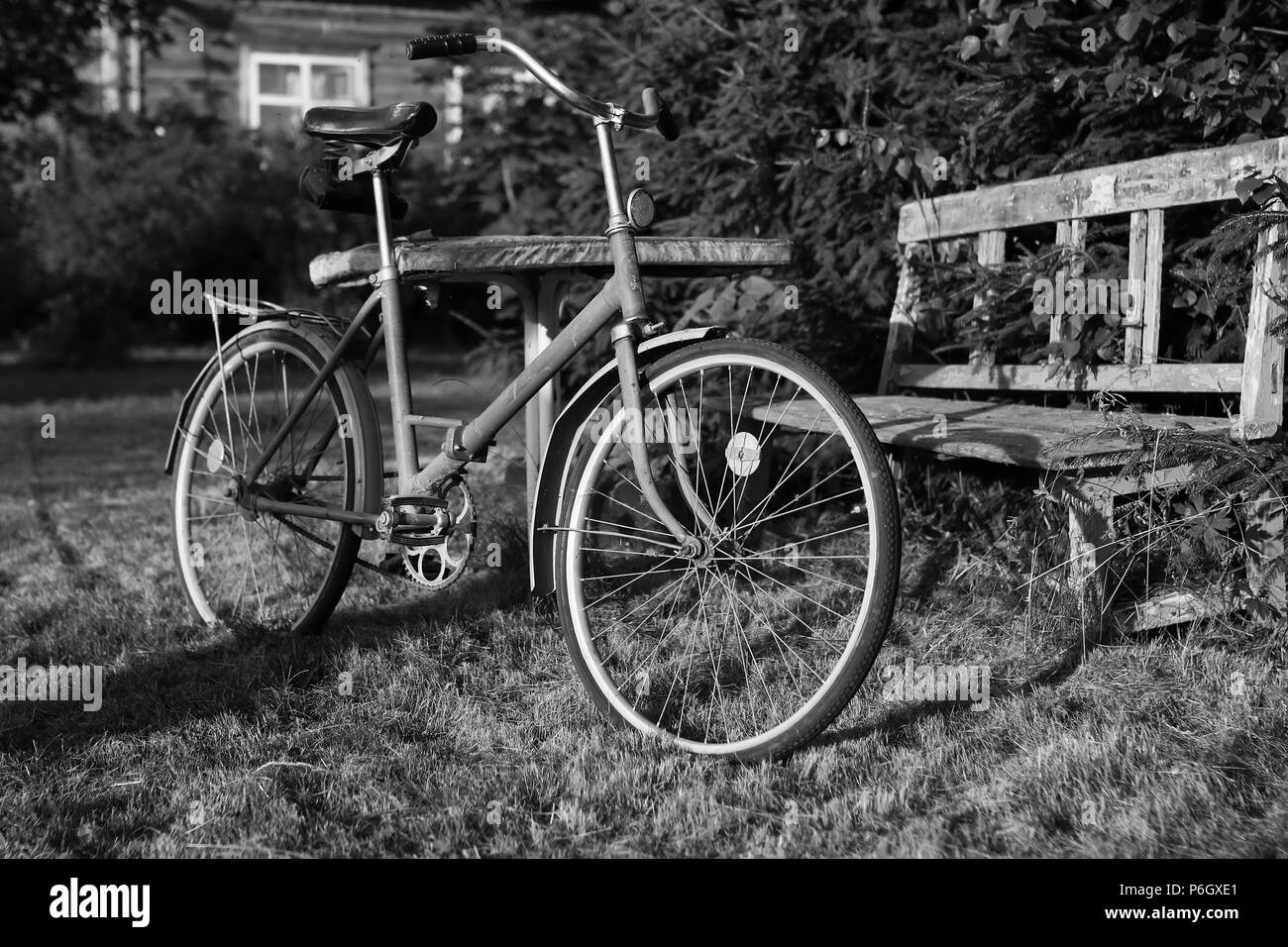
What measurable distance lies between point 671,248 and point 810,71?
6.21 feet

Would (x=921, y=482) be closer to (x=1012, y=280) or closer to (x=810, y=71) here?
(x=1012, y=280)

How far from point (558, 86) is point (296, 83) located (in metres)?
15.2

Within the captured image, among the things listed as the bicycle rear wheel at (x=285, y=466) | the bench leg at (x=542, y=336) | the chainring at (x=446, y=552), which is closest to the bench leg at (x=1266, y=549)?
the bench leg at (x=542, y=336)

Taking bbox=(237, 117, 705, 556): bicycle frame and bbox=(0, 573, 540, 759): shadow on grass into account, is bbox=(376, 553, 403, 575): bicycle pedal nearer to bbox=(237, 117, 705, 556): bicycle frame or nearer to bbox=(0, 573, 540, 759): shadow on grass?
bbox=(237, 117, 705, 556): bicycle frame

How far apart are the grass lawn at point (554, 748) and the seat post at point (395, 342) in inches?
19.2

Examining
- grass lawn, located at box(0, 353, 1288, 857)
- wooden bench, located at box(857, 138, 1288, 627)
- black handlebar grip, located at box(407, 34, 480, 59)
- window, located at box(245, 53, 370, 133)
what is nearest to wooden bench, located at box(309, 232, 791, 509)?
black handlebar grip, located at box(407, 34, 480, 59)

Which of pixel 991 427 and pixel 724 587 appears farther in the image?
pixel 991 427

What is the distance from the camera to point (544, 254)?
3156 mm

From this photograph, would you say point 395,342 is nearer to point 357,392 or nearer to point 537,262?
point 357,392

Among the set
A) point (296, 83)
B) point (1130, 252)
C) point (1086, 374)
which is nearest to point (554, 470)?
point (1086, 374)

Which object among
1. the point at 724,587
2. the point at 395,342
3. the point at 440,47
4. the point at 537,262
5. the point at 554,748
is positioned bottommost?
the point at 554,748

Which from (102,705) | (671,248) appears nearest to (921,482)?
(671,248)

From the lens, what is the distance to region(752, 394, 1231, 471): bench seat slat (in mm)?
3102

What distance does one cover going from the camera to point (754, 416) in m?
3.93
